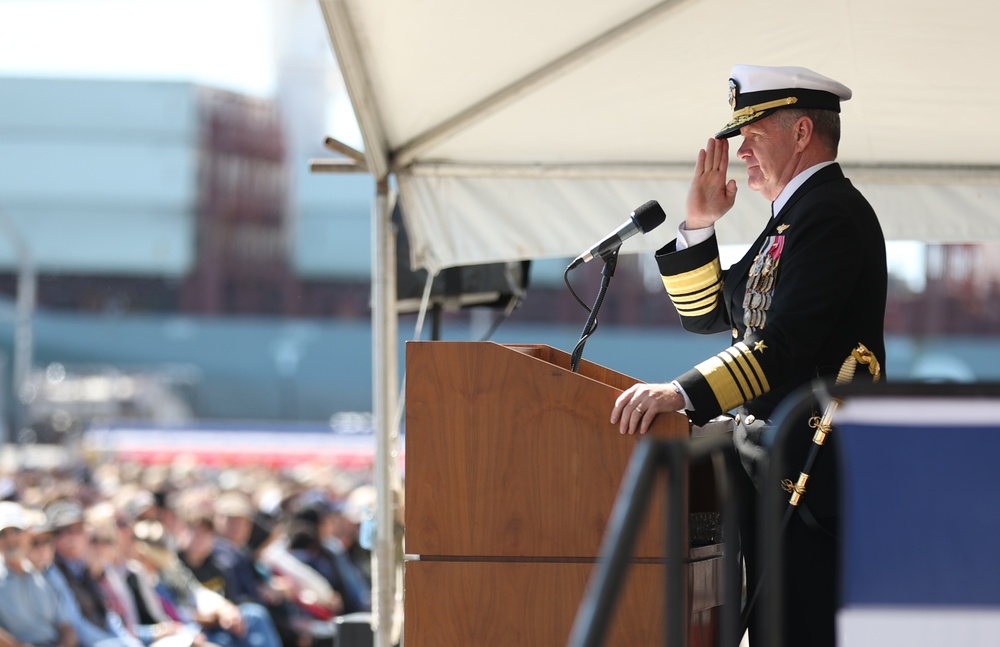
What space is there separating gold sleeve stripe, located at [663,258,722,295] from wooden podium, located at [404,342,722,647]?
0.61m

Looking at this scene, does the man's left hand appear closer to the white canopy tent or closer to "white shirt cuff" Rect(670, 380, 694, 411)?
"white shirt cuff" Rect(670, 380, 694, 411)

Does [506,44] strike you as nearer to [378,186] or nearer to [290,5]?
[378,186]

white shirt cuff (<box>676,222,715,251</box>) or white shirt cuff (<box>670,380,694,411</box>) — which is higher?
white shirt cuff (<box>676,222,715,251</box>)

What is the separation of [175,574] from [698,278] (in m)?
7.07

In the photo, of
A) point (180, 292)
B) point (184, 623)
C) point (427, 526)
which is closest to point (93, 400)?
point (180, 292)

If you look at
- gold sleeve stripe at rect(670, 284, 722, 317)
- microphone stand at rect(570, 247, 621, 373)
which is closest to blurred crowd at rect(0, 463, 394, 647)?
gold sleeve stripe at rect(670, 284, 722, 317)

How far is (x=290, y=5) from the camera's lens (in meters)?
40.5

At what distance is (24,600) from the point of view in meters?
7.41

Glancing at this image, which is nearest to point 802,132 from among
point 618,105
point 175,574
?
point 618,105

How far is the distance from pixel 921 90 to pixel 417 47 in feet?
5.72

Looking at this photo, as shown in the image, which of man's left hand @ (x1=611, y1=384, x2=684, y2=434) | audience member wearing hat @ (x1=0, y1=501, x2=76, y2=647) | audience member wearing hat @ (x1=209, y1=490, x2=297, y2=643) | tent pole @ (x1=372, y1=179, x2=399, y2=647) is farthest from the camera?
audience member wearing hat @ (x1=209, y1=490, x2=297, y2=643)

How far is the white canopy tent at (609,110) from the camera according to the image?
3.95m

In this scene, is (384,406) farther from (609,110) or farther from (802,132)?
(802,132)

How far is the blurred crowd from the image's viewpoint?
751 cm
